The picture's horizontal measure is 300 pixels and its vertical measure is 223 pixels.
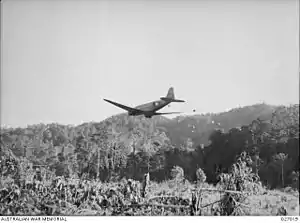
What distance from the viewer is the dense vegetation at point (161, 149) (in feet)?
11.5

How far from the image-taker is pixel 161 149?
144 inches

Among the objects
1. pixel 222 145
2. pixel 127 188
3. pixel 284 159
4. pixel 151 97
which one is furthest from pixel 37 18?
pixel 284 159

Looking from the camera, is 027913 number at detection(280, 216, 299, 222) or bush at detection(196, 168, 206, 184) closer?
027913 number at detection(280, 216, 299, 222)

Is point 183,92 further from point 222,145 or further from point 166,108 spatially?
point 222,145

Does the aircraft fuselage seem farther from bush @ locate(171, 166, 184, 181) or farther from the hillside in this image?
bush @ locate(171, 166, 184, 181)

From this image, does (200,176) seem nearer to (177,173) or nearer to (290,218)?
(177,173)

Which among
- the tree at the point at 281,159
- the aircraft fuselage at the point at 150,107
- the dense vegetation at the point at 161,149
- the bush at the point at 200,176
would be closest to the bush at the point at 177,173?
the dense vegetation at the point at 161,149

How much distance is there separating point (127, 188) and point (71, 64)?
3.94ft

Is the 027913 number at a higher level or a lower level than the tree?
lower

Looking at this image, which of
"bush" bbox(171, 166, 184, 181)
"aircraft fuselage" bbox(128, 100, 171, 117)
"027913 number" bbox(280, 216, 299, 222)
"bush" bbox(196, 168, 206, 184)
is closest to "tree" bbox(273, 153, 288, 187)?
"027913 number" bbox(280, 216, 299, 222)

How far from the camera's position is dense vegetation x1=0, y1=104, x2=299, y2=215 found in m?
3.52

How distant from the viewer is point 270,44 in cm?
373

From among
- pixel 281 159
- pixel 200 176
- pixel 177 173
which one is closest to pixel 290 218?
pixel 281 159

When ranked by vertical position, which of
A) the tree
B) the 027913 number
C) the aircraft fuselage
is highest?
the aircraft fuselage
